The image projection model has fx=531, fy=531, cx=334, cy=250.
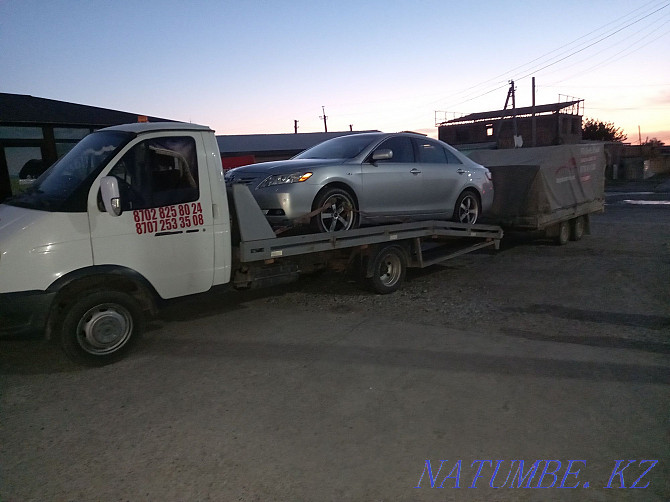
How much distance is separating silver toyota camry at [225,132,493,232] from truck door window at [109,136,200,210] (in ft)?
4.01

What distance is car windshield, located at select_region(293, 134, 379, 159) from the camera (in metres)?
7.52

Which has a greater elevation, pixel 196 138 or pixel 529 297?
pixel 196 138

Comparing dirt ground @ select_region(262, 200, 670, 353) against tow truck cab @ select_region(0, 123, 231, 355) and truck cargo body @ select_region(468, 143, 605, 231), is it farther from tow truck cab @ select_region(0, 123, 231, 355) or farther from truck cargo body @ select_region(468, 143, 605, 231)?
tow truck cab @ select_region(0, 123, 231, 355)

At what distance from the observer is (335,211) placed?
7.14 meters

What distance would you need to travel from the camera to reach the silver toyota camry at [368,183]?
6.65 m

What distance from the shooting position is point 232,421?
13.4 ft

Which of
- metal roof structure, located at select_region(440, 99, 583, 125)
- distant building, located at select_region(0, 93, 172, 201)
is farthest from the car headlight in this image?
metal roof structure, located at select_region(440, 99, 583, 125)

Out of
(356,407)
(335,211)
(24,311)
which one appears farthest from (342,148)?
(24,311)

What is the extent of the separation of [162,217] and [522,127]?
59.7 m

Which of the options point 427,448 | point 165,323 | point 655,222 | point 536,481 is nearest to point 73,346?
point 165,323

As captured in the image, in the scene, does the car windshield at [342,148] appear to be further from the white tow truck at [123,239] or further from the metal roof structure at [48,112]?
the metal roof structure at [48,112]

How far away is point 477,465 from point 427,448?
355 mm

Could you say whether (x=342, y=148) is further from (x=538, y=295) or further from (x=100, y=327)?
(x=100, y=327)

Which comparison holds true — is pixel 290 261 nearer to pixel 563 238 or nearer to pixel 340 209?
pixel 340 209
